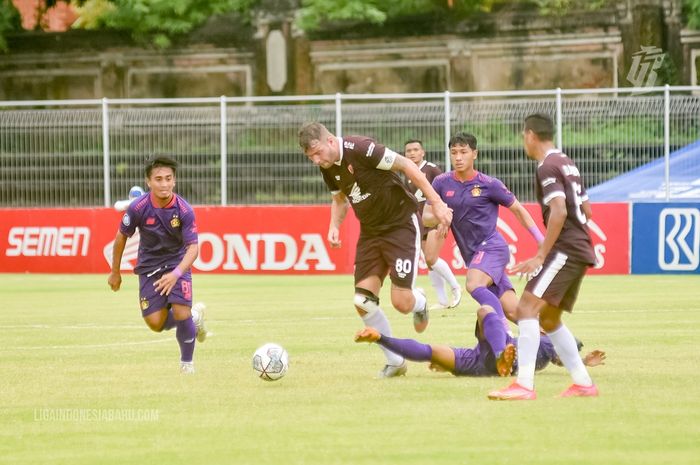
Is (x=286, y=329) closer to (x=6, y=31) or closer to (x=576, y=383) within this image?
(x=576, y=383)

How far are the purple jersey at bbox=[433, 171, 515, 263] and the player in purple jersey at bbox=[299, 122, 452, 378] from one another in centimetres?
146

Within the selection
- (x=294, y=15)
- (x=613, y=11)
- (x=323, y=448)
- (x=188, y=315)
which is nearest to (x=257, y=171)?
(x=294, y=15)

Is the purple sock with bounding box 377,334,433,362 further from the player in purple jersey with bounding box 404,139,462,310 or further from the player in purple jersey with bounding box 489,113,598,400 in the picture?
the player in purple jersey with bounding box 404,139,462,310

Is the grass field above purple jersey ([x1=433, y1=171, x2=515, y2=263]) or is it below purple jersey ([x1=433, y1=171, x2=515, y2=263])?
below

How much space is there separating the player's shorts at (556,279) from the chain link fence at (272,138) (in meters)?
18.0

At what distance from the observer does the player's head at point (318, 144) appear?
11.6 m

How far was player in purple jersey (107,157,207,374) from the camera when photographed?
12.4m

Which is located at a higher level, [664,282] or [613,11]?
[613,11]

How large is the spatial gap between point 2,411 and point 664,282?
16533mm

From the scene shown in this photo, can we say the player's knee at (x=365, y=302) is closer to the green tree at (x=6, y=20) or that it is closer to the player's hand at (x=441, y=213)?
the player's hand at (x=441, y=213)

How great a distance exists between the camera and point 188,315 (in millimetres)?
12562

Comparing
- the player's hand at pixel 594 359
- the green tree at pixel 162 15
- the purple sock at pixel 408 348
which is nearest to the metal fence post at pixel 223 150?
the green tree at pixel 162 15

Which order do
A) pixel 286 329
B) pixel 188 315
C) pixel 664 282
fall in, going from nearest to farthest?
pixel 188 315 → pixel 286 329 → pixel 664 282
